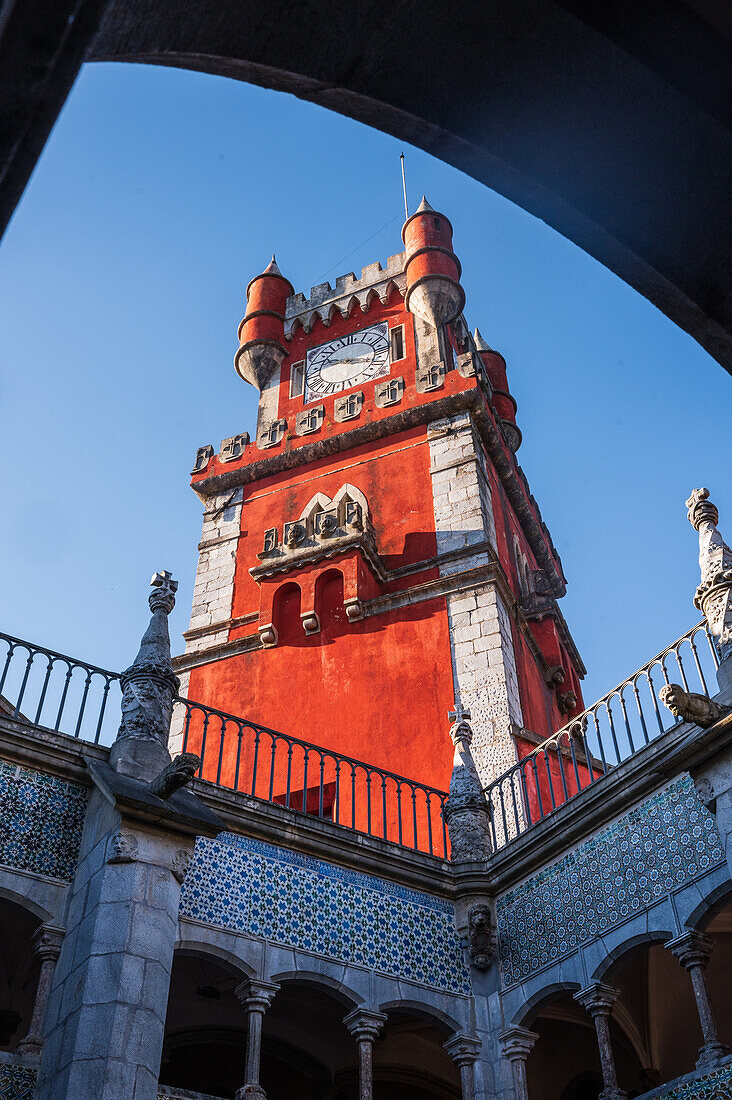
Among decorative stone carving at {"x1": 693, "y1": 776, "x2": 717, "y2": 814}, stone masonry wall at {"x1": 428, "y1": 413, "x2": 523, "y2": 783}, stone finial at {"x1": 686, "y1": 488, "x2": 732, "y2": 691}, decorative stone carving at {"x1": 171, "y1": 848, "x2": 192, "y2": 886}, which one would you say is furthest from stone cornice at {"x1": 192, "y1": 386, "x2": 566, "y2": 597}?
decorative stone carving at {"x1": 171, "y1": 848, "x2": 192, "y2": 886}

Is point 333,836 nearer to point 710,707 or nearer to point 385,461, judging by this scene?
point 710,707

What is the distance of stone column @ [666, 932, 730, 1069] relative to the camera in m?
7.54

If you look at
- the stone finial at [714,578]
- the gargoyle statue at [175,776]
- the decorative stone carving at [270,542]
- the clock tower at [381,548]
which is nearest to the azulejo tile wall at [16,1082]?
the gargoyle statue at [175,776]

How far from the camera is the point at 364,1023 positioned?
8.88 metres

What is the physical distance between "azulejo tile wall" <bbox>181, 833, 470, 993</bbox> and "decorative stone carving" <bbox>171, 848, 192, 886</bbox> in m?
0.80

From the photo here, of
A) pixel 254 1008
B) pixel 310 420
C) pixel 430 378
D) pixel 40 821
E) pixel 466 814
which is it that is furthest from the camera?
pixel 310 420

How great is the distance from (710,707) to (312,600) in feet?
28.1

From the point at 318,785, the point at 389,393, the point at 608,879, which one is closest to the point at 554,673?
the point at 318,785

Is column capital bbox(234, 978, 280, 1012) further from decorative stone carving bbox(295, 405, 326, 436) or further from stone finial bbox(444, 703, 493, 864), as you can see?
decorative stone carving bbox(295, 405, 326, 436)

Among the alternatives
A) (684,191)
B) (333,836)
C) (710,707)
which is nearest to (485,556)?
(333,836)

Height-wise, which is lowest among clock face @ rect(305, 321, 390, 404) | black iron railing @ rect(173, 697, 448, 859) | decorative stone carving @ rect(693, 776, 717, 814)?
decorative stone carving @ rect(693, 776, 717, 814)

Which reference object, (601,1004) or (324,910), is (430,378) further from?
(601,1004)

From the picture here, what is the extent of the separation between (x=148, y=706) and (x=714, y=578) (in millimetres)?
4747

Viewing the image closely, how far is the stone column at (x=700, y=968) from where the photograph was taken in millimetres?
7535
